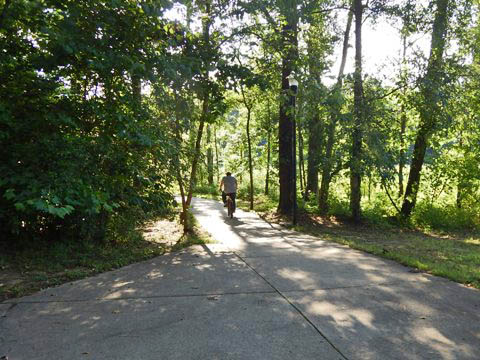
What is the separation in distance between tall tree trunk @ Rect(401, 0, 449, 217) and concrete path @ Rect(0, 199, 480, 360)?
7.17 metres

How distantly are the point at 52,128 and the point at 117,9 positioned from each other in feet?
7.02

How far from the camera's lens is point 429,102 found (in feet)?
37.8

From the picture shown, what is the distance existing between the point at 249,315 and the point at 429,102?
33.6 ft

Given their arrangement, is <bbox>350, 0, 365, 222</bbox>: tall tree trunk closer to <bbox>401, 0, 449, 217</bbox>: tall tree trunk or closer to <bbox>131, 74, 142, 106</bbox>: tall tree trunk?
<bbox>401, 0, 449, 217</bbox>: tall tree trunk

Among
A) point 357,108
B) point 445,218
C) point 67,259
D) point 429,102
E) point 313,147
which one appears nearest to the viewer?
point 67,259

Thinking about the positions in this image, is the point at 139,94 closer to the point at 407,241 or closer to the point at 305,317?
the point at 305,317

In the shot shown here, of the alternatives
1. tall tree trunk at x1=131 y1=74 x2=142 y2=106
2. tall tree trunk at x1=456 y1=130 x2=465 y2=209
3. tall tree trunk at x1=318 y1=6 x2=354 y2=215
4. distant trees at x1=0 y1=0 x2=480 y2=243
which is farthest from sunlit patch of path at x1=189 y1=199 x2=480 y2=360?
tall tree trunk at x1=456 y1=130 x2=465 y2=209

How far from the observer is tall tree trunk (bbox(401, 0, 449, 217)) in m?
11.3

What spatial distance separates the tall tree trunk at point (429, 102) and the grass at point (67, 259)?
820 centimetres

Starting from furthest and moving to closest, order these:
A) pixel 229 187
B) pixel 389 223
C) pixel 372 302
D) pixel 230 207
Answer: pixel 389 223, pixel 229 187, pixel 230 207, pixel 372 302

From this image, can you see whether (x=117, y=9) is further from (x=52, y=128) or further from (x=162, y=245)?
(x=162, y=245)

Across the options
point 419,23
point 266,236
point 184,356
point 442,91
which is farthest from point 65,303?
point 419,23

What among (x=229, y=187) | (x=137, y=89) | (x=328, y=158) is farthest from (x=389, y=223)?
(x=137, y=89)

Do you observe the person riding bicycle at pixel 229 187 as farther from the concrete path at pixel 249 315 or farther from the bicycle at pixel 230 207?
the concrete path at pixel 249 315
